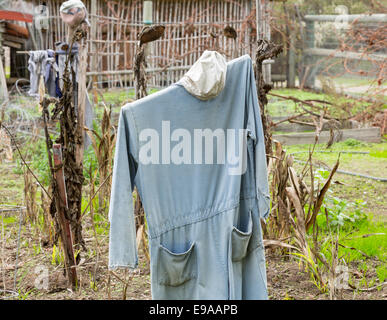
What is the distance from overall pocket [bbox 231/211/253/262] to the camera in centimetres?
241

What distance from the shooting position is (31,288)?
3385 millimetres

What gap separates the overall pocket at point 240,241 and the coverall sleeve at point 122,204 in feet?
1.41

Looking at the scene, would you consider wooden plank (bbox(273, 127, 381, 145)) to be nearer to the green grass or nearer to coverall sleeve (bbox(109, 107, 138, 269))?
the green grass

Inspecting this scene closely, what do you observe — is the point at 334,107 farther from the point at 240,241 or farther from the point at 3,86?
the point at 240,241

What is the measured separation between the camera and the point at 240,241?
2430 millimetres

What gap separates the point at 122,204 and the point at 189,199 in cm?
29

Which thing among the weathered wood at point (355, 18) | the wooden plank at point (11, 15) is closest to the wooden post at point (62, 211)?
the weathered wood at point (355, 18)

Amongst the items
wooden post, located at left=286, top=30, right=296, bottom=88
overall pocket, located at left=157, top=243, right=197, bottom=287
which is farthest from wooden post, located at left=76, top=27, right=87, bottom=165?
wooden post, located at left=286, top=30, right=296, bottom=88

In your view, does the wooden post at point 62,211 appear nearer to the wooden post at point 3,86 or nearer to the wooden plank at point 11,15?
the wooden post at point 3,86

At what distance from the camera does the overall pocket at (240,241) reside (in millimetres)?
2410

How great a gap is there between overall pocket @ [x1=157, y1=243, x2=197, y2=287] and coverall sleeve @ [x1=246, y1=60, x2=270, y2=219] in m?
0.36

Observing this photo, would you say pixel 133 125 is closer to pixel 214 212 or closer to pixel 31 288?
pixel 214 212

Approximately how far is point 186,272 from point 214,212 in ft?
0.94

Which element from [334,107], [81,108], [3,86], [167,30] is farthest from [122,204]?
[167,30]
